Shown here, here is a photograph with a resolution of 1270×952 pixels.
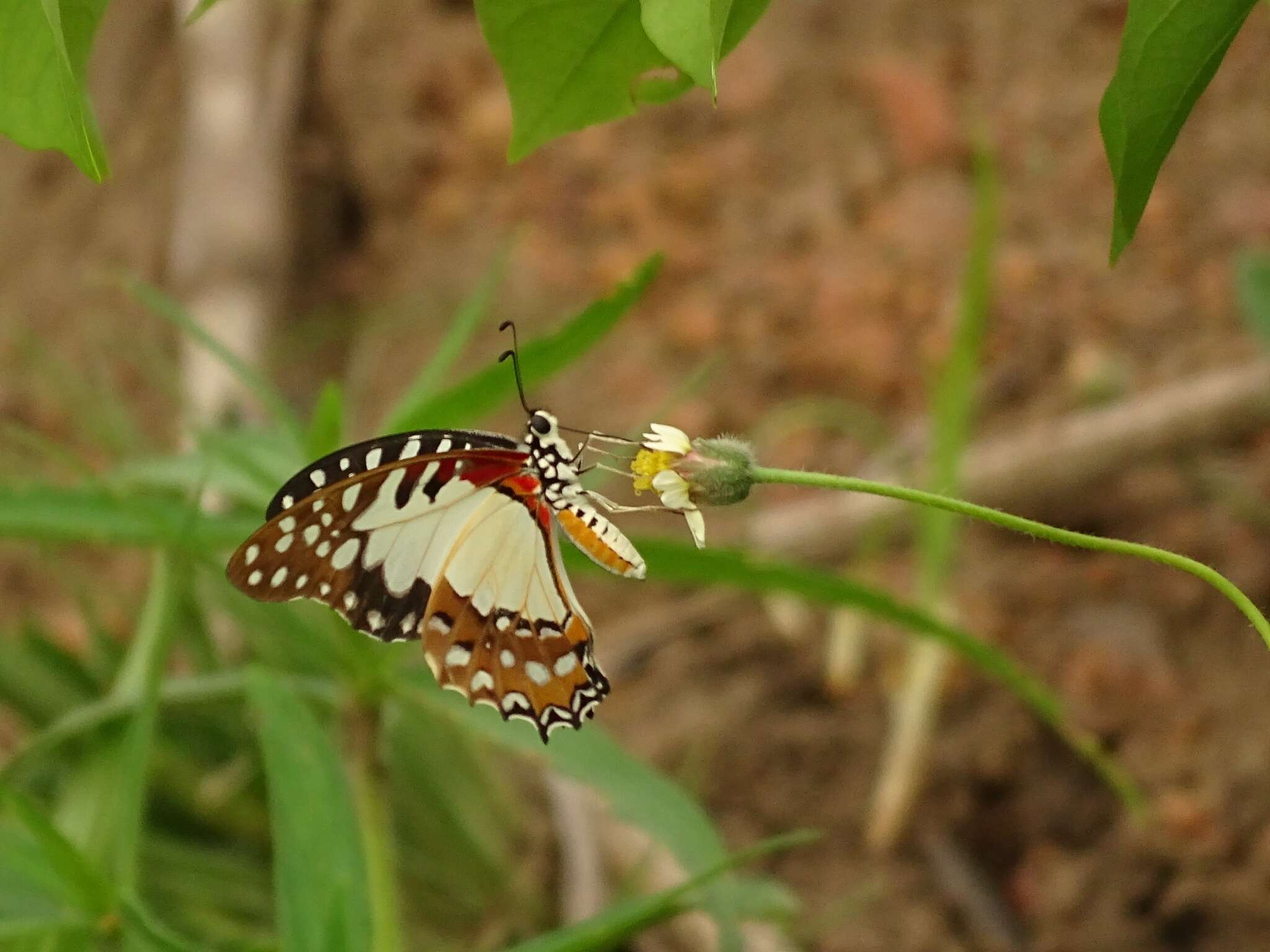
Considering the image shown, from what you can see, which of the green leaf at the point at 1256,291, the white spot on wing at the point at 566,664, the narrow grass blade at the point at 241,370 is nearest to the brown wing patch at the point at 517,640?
Answer: the white spot on wing at the point at 566,664

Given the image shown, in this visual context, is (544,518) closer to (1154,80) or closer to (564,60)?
(564,60)

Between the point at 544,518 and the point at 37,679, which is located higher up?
the point at 37,679

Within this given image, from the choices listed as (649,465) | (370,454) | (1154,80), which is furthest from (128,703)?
(1154,80)

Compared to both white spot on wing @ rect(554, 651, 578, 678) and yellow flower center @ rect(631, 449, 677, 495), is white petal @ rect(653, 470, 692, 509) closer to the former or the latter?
yellow flower center @ rect(631, 449, 677, 495)

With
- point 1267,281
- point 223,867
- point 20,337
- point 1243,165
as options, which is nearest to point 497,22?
point 223,867

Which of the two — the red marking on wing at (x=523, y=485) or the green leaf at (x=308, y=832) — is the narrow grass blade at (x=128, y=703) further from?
the red marking on wing at (x=523, y=485)

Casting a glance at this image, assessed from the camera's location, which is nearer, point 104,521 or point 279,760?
point 279,760
